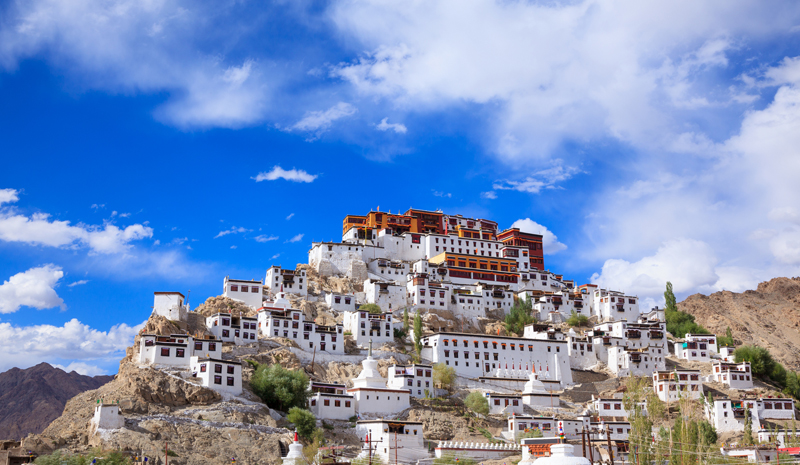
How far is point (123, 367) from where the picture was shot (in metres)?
64.1

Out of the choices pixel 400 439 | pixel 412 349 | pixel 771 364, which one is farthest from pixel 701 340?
pixel 400 439

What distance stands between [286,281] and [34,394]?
348ft

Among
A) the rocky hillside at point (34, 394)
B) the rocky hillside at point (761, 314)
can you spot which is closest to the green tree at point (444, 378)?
the rocky hillside at point (761, 314)

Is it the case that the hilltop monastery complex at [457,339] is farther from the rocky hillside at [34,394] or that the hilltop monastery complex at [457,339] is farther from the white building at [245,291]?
the rocky hillside at [34,394]

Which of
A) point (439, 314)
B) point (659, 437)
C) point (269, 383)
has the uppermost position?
point (439, 314)

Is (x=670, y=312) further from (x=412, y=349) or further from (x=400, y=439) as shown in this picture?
(x=400, y=439)

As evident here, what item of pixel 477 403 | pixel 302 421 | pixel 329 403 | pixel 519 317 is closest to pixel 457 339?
pixel 477 403

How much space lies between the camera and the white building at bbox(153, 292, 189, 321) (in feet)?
248

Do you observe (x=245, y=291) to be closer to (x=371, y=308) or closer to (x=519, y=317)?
(x=371, y=308)

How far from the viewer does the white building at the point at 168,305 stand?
7562 cm

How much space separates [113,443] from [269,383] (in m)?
15.5

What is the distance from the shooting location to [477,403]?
6938cm

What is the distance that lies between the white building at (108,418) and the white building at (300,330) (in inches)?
959

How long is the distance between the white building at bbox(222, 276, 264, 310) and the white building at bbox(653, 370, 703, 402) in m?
43.8
